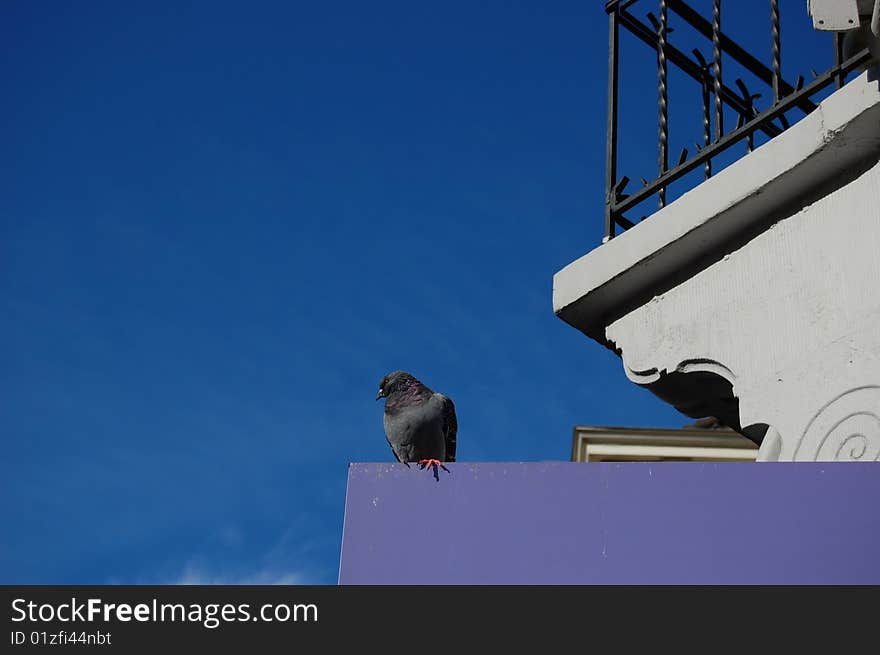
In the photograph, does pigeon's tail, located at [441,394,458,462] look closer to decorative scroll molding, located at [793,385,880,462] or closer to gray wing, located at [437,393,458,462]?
gray wing, located at [437,393,458,462]

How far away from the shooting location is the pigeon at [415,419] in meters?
5.77

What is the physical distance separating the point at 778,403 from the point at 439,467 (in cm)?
124

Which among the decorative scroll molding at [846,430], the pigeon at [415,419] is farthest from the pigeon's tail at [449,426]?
the decorative scroll molding at [846,430]

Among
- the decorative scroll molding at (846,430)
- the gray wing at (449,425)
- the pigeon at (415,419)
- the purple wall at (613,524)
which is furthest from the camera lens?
the gray wing at (449,425)

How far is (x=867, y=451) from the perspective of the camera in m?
4.44

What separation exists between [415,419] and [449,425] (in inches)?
19.2

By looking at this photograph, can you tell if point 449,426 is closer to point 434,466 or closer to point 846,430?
point 434,466

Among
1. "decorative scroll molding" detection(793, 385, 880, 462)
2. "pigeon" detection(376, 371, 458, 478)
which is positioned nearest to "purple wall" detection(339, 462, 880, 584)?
"decorative scroll molding" detection(793, 385, 880, 462)

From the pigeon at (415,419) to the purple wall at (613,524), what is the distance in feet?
3.95

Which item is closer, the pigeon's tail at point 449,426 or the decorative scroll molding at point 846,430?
the decorative scroll molding at point 846,430

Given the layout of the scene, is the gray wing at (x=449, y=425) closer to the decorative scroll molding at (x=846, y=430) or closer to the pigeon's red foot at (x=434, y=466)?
the pigeon's red foot at (x=434, y=466)

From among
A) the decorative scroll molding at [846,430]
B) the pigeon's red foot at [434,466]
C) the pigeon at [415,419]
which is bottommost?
the pigeon's red foot at [434,466]

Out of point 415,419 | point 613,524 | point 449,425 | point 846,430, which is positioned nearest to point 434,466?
point 613,524
